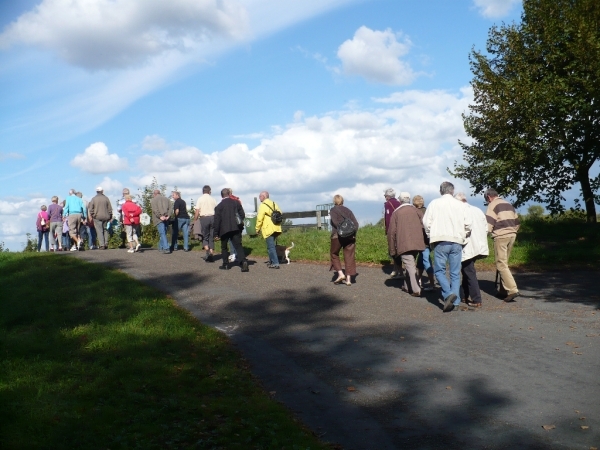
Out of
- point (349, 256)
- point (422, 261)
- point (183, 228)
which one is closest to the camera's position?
point (422, 261)

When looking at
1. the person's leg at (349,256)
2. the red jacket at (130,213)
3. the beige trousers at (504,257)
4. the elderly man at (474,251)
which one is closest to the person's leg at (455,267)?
the elderly man at (474,251)

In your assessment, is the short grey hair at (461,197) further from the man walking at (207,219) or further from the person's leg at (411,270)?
the man walking at (207,219)

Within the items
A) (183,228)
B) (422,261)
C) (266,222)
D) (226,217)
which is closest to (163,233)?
(183,228)

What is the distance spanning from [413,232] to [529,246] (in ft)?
27.5

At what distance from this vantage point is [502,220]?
13812mm

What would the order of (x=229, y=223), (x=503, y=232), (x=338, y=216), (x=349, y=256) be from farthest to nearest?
(x=229, y=223)
(x=338, y=216)
(x=349, y=256)
(x=503, y=232)

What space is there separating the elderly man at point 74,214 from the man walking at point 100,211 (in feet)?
2.06

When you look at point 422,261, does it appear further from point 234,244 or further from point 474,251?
point 234,244

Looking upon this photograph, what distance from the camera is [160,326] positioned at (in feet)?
36.4

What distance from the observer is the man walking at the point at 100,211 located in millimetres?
25016

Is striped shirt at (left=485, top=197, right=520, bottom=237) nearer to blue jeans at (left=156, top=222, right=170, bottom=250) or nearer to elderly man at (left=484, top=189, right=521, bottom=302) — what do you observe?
elderly man at (left=484, top=189, right=521, bottom=302)

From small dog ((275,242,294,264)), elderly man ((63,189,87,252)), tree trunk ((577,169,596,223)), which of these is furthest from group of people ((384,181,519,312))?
tree trunk ((577,169,596,223))

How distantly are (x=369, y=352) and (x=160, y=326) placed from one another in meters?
3.31

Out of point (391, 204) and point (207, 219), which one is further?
point (207, 219)
